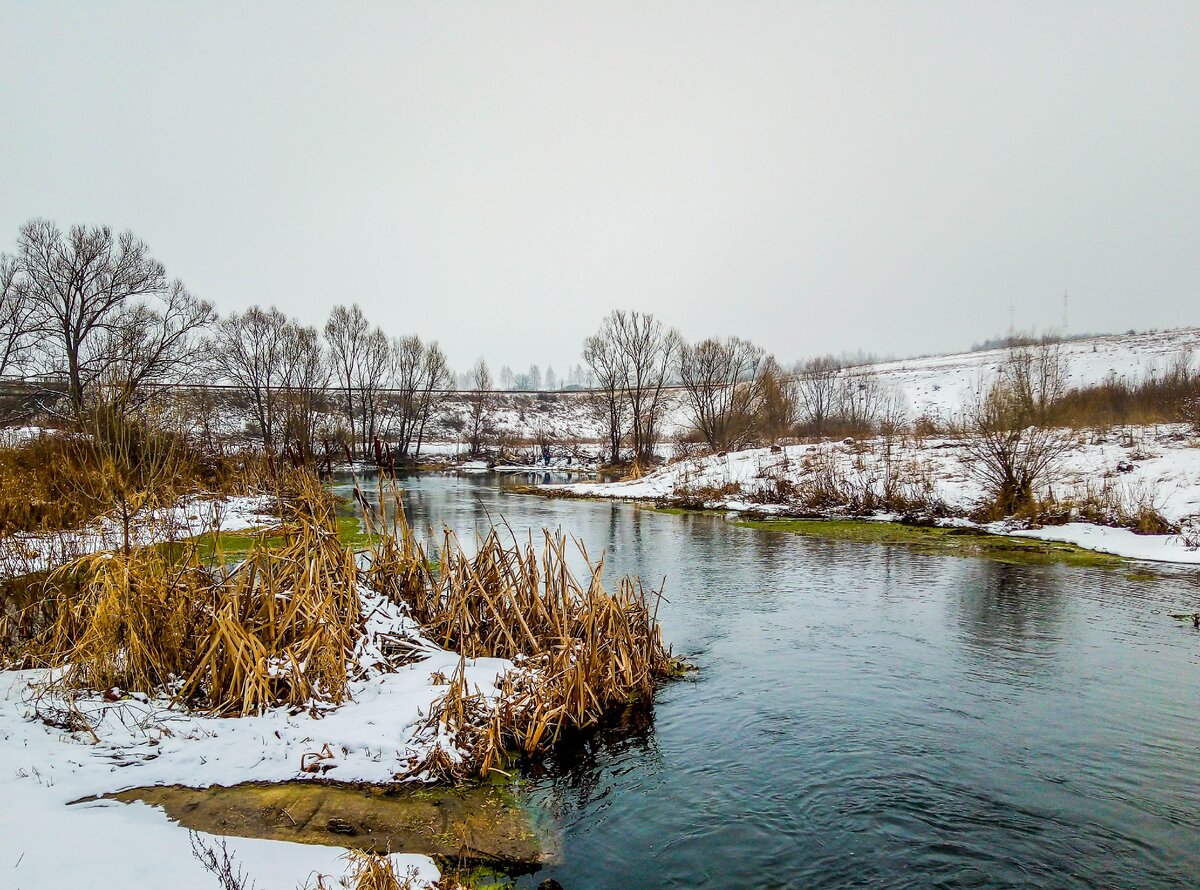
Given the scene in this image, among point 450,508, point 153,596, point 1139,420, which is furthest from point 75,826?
point 1139,420

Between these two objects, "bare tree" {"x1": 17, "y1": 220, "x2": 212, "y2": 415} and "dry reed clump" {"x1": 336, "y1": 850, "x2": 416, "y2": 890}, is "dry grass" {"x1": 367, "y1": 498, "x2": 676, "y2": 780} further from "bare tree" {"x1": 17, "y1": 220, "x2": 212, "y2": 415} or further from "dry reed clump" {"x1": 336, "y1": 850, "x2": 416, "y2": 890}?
"bare tree" {"x1": 17, "y1": 220, "x2": 212, "y2": 415}

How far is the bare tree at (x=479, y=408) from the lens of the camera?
6681cm

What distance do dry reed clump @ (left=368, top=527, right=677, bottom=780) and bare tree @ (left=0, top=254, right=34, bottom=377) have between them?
27633 millimetres

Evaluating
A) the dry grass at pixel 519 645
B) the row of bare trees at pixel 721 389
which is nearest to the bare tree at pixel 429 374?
the row of bare trees at pixel 721 389

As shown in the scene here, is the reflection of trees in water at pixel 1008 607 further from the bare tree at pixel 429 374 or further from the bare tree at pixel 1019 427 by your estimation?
the bare tree at pixel 429 374

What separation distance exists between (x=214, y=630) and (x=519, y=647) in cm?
339

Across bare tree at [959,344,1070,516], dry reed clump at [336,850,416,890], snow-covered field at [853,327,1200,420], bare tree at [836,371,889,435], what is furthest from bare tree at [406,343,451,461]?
dry reed clump at [336,850,416,890]

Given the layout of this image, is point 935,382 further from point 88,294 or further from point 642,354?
point 88,294

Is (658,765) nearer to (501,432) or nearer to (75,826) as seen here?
(75,826)

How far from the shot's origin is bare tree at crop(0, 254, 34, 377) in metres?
26.0

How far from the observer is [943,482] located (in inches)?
928

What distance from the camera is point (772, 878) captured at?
15.8 ft

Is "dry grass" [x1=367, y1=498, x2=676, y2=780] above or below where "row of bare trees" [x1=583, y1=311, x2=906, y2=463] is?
below

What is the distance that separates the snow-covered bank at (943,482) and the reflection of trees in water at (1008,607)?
3.69 metres
